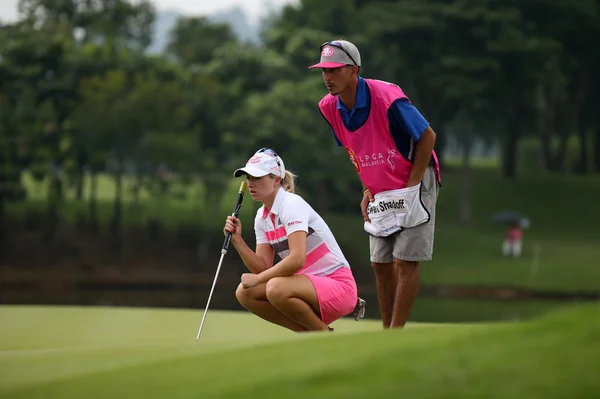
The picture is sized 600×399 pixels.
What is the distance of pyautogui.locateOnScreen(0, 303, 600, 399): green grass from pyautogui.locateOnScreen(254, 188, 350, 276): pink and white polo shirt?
52.9 inches

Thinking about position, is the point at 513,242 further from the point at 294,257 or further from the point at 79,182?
the point at 294,257

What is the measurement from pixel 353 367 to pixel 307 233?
2469 millimetres

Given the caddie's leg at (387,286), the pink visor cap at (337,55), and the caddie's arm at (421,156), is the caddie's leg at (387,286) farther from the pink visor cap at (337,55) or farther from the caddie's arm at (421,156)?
the pink visor cap at (337,55)

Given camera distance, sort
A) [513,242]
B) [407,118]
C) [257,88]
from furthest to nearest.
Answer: [257,88], [513,242], [407,118]

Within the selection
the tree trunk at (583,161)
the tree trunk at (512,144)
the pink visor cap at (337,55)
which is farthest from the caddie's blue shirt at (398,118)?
the tree trunk at (583,161)

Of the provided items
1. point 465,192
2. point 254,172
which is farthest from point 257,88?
point 254,172

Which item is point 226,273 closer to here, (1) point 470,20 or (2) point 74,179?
(2) point 74,179

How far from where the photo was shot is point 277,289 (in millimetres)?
6348

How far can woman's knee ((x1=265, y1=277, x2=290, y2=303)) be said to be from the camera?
6348 millimetres

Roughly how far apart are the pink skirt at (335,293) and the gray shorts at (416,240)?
25 centimetres

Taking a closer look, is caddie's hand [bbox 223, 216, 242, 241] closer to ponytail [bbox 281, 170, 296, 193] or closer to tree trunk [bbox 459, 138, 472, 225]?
ponytail [bbox 281, 170, 296, 193]

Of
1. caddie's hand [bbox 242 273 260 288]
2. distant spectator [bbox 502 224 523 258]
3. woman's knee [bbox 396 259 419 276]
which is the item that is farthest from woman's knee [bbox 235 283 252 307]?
distant spectator [bbox 502 224 523 258]

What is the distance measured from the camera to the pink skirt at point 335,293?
21.3ft

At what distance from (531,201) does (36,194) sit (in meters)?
21.7
